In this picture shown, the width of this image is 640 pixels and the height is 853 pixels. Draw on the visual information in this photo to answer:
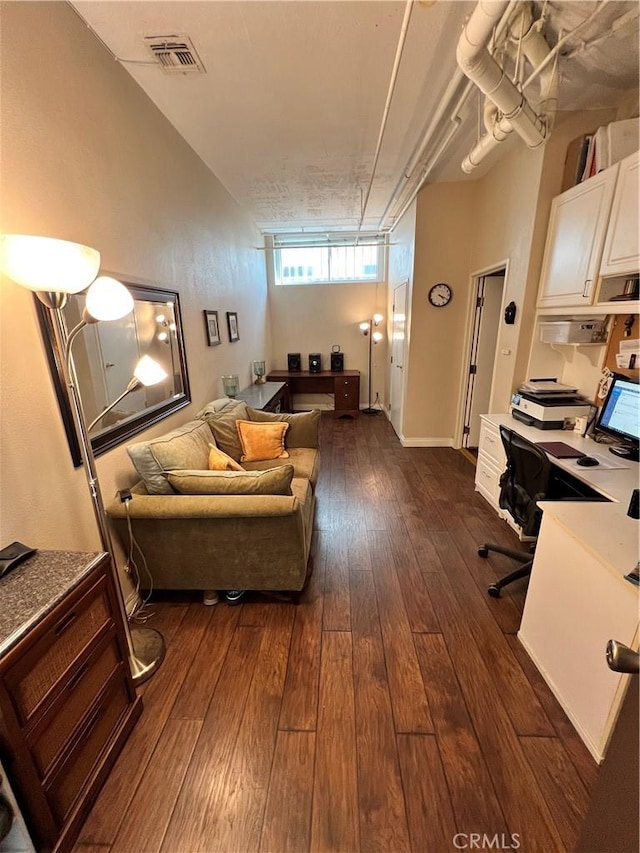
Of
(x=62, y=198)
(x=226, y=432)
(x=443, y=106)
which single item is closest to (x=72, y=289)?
(x=62, y=198)

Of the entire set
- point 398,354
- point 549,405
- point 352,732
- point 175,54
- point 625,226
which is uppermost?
point 175,54

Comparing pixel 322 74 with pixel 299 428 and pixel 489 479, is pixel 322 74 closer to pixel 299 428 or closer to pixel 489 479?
pixel 299 428

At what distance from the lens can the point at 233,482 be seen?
5.80ft

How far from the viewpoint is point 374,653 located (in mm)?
1660

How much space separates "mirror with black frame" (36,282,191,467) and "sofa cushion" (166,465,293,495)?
426 mm

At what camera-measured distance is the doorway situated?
3.68 metres

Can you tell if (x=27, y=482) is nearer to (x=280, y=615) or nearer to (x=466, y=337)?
(x=280, y=615)

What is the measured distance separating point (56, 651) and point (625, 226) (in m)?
3.14

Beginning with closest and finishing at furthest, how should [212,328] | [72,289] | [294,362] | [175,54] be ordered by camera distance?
[72,289], [175,54], [212,328], [294,362]

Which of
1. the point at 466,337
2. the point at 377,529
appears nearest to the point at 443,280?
the point at 466,337

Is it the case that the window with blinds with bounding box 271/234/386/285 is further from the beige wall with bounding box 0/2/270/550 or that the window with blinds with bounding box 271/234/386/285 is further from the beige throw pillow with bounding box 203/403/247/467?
the beige throw pillow with bounding box 203/403/247/467

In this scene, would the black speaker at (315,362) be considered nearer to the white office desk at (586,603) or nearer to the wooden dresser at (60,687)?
A: the white office desk at (586,603)

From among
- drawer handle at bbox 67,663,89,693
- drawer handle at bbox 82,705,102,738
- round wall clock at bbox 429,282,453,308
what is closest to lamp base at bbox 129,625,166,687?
drawer handle at bbox 82,705,102,738

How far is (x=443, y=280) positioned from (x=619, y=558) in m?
3.37
